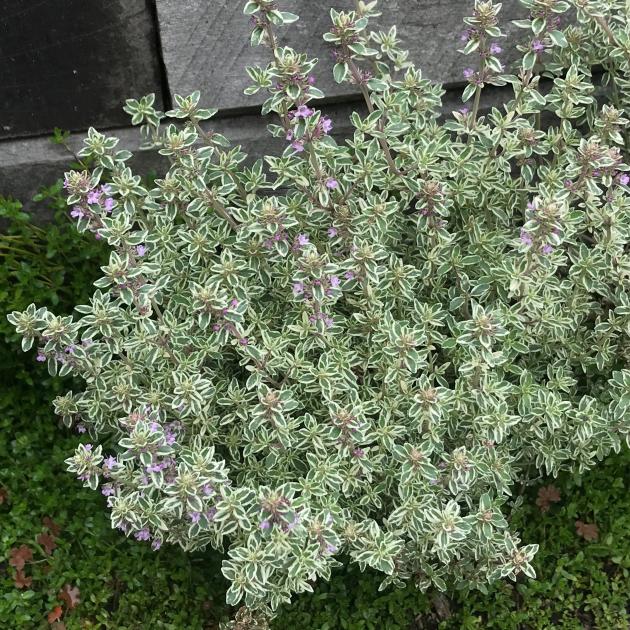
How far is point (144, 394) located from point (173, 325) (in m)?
0.27

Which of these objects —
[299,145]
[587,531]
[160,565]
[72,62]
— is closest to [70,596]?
[160,565]

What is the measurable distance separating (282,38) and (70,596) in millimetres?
2601

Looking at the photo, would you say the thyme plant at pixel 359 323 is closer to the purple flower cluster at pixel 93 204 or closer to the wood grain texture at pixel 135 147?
the purple flower cluster at pixel 93 204

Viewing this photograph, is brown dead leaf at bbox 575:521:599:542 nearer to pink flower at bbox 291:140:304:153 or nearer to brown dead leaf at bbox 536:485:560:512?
brown dead leaf at bbox 536:485:560:512

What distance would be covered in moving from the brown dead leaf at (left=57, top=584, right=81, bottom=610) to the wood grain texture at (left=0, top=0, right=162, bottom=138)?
6.93 feet

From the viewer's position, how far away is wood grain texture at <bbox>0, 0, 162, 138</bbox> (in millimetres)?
3334

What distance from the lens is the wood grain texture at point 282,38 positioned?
3264mm

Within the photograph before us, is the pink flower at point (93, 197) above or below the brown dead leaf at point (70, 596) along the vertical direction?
above

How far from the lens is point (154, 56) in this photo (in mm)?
3432

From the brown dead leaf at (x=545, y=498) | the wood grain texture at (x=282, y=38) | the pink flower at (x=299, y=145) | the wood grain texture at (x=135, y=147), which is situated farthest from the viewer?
the wood grain texture at (x=135, y=147)

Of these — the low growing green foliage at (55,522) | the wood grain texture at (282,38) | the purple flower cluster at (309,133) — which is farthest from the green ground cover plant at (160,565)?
the purple flower cluster at (309,133)

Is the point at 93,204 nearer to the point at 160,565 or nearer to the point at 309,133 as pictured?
the point at 309,133

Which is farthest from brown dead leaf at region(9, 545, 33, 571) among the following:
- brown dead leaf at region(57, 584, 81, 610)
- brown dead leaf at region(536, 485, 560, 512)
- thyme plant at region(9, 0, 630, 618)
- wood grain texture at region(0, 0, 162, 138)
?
brown dead leaf at region(536, 485, 560, 512)

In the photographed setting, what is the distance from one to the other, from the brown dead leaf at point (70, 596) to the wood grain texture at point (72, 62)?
2.11m
